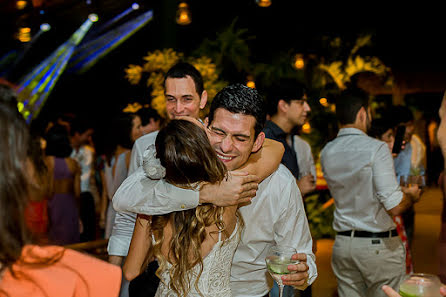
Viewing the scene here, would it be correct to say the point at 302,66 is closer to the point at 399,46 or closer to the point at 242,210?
the point at 399,46

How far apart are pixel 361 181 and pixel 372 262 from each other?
52 cm

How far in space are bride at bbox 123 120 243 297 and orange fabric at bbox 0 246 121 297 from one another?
68 cm

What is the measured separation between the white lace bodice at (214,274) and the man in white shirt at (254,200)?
0.25 meters

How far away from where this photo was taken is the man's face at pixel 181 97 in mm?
2924

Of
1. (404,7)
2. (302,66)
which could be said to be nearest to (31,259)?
(302,66)

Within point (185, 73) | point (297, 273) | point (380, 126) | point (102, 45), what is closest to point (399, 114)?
point (380, 126)

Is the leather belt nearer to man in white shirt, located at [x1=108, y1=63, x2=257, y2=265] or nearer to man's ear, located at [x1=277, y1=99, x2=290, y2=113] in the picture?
man's ear, located at [x1=277, y1=99, x2=290, y2=113]

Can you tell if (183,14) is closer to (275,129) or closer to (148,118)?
(148,118)

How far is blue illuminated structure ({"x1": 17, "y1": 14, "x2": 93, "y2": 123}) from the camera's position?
1412 cm

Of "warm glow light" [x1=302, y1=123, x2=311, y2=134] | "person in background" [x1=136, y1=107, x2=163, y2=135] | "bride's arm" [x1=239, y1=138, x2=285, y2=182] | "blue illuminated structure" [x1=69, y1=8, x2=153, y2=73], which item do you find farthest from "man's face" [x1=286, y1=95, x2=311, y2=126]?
"blue illuminated structure" [x1=69, y1=8, x2=153, y2=73]

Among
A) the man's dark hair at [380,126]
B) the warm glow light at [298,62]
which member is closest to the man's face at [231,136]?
the man's dark hair at [380,126]

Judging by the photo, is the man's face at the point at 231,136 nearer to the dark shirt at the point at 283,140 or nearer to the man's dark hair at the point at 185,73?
the man's dark hair at the point at 185,73

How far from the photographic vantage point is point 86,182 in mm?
6074

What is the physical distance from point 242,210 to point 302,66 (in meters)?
5.70
